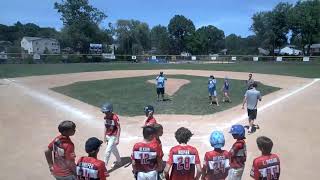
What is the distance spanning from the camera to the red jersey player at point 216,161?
20.1ft

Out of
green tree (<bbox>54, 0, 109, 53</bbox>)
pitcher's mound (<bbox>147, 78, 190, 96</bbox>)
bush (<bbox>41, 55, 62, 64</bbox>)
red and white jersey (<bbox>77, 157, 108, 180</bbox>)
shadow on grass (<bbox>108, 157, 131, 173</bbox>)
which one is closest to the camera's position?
red and white jersey (<bbox>77, 157, 108, 180</bbox>)

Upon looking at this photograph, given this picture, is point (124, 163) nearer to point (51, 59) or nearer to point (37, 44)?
point (51, 59)

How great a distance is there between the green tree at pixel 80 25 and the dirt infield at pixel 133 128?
65.2 meters

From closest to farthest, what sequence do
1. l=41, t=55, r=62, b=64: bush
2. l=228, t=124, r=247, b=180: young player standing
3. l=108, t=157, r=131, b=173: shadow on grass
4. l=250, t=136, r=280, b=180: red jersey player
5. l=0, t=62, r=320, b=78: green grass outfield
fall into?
l=250, t=136, r=280, b=180: red jersey player < l=228, t=124, r=247, b=180: young player standing < l=108, t=157, r=131, b=173: shadow on grass < l=0, t=62, r=320, b=78: green grass outfield < l=41, t=55, r=62, b=64: bush

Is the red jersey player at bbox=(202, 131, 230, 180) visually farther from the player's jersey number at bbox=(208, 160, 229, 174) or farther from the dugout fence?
the dugout fence

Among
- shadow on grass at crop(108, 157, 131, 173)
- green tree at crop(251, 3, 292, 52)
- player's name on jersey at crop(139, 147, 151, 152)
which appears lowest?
shadow on grass at crop(108, 157, 131, 173)

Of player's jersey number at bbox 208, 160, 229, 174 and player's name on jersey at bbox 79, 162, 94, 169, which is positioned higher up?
player's name on jersey at bbox 79, 162, 94, 169

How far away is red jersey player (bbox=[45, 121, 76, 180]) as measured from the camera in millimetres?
6387

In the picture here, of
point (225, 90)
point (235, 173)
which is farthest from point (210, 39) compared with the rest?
point (235, 173)

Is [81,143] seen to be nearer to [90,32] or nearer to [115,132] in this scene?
[115,132]

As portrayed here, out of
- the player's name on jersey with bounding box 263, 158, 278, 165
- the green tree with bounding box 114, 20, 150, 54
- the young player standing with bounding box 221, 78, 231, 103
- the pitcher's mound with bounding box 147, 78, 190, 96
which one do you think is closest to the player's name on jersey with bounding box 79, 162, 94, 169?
the player's name on jersey with bounding box 263, 158, 278, 165

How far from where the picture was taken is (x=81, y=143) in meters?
13.0

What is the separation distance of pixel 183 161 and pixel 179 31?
123 meters

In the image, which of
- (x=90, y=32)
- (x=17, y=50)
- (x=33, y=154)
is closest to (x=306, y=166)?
(x=33, y=154)
